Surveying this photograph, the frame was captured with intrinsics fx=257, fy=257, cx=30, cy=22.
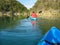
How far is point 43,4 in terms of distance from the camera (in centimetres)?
7525

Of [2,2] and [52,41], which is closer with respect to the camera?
[52,41]

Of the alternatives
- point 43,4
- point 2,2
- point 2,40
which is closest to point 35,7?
point 43,4

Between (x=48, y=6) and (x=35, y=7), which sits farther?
(x=35, y=7)

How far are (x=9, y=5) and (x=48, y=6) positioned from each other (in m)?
14.5

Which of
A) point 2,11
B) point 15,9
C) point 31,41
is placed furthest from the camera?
point 15,9

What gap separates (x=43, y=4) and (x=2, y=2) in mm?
13226

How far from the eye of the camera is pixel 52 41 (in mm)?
13445

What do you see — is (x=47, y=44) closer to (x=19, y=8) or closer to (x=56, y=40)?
(x=56, y=40)

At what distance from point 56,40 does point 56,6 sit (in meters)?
55.7

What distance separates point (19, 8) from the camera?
8244cm

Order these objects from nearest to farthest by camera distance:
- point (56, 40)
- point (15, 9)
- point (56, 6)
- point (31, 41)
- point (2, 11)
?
point (56, 40), point (31, 41), point (56, 6), point (2, 11), point (15, 9)

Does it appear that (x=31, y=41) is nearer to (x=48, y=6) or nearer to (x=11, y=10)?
(x=48, y=6)

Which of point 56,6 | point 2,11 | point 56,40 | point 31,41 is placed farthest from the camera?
point 2,11

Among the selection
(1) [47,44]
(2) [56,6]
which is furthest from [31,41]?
(2) [56,6]
